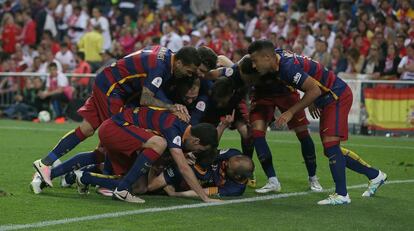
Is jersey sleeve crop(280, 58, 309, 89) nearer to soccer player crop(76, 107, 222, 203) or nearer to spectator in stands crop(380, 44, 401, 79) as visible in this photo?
soccer player crop(76, 107, 222, 203)

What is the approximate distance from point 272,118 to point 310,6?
13.2 meters

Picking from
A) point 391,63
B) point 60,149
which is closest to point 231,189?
point 60,149

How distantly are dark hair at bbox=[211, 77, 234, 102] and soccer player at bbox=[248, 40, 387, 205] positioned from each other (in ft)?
1.89

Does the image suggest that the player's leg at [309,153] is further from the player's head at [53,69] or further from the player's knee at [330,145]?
the player's head at [53,69]

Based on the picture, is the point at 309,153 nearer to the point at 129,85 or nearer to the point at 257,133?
the point at 257,133

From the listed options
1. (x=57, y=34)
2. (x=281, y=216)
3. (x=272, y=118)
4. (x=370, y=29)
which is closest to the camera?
(x=281, y=216)

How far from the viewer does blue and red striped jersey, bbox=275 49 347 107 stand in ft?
33.7

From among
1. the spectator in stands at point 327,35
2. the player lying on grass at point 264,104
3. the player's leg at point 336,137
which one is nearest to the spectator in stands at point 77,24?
the spectator in stands at point 327,35

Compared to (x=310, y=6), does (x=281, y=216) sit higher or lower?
lower

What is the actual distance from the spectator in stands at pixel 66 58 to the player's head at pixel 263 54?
15400 millimetres

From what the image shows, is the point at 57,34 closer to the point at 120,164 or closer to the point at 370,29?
the point at 370,29

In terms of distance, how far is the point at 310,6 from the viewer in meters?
24.6

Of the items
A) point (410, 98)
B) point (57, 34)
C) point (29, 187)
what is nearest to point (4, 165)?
point (29, 187)

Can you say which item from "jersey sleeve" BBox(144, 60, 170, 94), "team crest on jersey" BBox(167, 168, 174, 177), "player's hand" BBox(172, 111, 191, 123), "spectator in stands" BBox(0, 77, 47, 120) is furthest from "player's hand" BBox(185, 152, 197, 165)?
"spectator in stands" BBox(0, 77, 47, 120)
